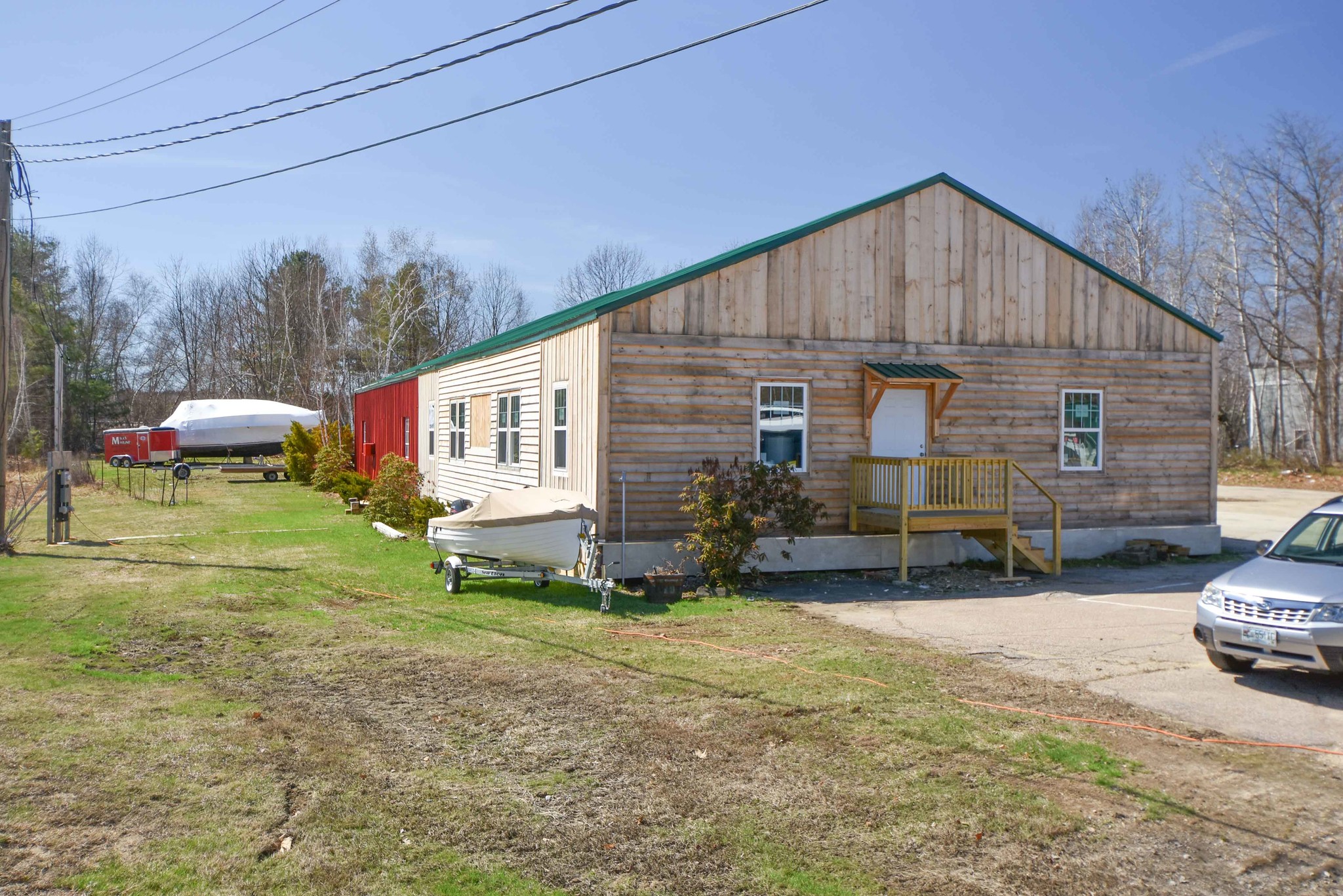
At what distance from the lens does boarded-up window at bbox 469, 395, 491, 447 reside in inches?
753

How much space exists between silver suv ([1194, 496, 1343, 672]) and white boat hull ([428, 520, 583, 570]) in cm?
681

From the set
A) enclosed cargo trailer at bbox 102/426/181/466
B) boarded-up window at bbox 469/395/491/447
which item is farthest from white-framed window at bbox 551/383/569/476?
enclosed cargo trailer at bbox 102/426/181/466

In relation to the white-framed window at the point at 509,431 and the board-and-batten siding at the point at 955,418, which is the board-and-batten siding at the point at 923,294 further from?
the white-framed window at the point at 509,431

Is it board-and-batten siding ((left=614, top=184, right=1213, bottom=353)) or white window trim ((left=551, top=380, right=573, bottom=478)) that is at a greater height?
board-and-batten siding ((left=614, top=184, right=1213, bottom=353))

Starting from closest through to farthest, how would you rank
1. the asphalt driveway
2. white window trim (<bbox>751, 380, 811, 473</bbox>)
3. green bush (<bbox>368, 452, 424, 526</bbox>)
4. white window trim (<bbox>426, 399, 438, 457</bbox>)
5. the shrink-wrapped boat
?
the asphalt driveway
white window trim (<bbox>751, 380, 811, 473</bbox>)
green bush (<bbox>368, 452, 424, 526</bbox>)
white window trim (<bbox>426, 399, 438, 457</bbox>)
the shrink-wrapped boat

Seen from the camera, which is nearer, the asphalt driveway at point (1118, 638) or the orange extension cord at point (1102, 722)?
the orange extension cord at point (1102, 722)

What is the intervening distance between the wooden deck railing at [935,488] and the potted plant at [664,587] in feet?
11.8

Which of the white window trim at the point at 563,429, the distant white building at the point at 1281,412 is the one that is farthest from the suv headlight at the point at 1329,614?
the distant white building at the point at 1281,412

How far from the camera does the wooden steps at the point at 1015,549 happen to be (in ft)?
48.3

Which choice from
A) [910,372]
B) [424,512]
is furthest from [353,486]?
[910,372]

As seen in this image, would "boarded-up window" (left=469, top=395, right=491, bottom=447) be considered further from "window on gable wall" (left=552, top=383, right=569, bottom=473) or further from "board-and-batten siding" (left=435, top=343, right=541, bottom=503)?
"window on gable wall" (left=552, top=383, right=569, bottom=473)

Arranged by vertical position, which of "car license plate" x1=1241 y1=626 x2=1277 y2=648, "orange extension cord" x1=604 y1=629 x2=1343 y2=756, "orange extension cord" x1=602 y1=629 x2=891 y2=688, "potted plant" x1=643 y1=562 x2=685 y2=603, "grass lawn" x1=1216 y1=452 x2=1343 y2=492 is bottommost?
"orange extension cord" x1=604 y1=629 x2=1343 y2=756

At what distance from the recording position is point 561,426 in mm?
15156

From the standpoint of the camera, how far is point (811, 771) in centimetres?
593
